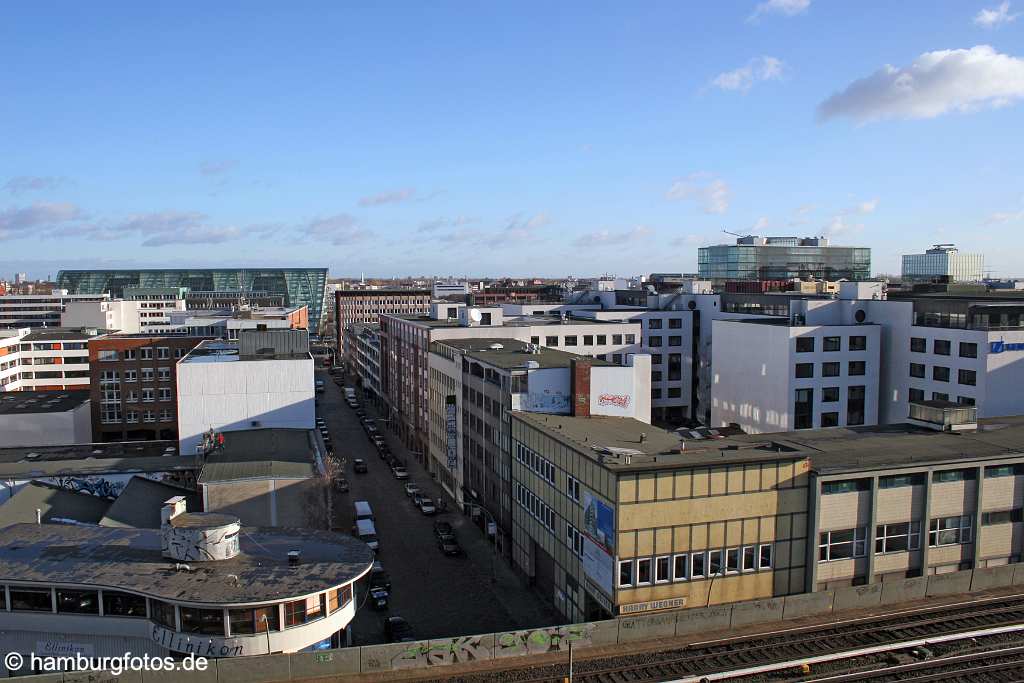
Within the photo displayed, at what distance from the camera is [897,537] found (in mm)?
37031

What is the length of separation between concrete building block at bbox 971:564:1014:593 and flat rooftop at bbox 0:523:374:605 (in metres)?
28.6

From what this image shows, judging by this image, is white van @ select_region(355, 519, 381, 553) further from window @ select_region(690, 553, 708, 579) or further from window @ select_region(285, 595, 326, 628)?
window @ select_region(690, 553, 708, 579)

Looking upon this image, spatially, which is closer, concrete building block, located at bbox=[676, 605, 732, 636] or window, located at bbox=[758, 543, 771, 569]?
concrete building block, located at bbox=[676, 605, 732, 636]

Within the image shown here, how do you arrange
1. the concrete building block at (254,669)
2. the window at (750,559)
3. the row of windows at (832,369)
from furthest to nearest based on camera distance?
the row of windows at (832,369) → the window at (750,559) → the concrete building block at (254,669)

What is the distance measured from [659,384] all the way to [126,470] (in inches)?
2572

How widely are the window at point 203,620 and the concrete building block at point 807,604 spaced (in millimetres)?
23396

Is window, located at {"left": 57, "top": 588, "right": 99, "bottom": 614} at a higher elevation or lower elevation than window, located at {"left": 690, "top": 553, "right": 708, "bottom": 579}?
lower

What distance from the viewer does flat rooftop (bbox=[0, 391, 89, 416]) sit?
74.4 meters

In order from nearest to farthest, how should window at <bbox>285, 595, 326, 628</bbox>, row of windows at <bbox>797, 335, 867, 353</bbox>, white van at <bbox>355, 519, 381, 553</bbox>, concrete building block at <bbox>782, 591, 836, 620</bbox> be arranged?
window at <bbox>285, 595, 326, 628</bbox>
concrete building block at <bbox>782, 591, 836, 620</bbox>
white van at <bbox>355, 519, 381, 553</bbox>
row of windows at <bbox>797, 335, 867, 353</bbox>

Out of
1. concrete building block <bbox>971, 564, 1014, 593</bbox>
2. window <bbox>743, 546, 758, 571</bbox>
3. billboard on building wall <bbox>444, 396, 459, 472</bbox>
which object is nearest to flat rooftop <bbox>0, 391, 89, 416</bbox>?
billboard on building wall <bbox>444, 396, 459, 472</bbox>

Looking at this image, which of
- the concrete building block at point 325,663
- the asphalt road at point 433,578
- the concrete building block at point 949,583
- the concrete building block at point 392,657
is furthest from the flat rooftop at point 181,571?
the concrete building block at point 949,583

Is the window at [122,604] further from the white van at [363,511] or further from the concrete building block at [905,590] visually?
the concrete building block at [905,590]

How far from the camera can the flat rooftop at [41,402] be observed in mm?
74356

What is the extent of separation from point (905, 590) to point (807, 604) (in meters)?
5.44
